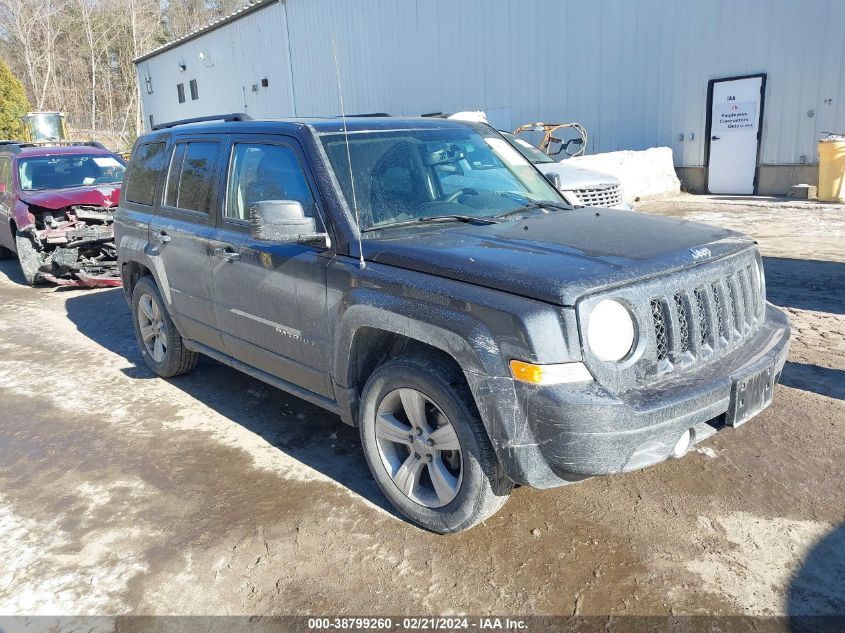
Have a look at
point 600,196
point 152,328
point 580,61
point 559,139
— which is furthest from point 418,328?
point 580,61

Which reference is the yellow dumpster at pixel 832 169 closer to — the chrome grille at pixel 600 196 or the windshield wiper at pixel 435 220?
the chrome grille at pixel 600 196

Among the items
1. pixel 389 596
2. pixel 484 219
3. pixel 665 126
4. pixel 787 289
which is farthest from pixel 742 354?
pixel 665 126

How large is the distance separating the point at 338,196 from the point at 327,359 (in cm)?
85

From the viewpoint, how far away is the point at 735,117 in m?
14.8

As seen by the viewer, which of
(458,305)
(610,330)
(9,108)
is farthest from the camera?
(9,108)

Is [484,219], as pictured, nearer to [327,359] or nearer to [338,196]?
[338,196]

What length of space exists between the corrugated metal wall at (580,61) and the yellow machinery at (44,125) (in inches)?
332

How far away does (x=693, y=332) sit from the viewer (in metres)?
2.89

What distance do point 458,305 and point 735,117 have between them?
1442cm

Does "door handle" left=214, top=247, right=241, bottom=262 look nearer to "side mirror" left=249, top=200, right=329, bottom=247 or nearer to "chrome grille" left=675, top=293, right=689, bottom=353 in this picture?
"side mirror" left=249, top=200, right=329, bottom=247

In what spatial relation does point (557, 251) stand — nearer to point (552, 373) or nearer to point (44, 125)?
point (552, 373)

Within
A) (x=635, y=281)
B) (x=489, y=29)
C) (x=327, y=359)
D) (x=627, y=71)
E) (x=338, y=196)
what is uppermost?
(x=489, y=29)

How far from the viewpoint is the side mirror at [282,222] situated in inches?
131

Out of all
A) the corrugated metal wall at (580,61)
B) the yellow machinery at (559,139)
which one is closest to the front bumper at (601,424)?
the corrugated metal wall at (580,61)
